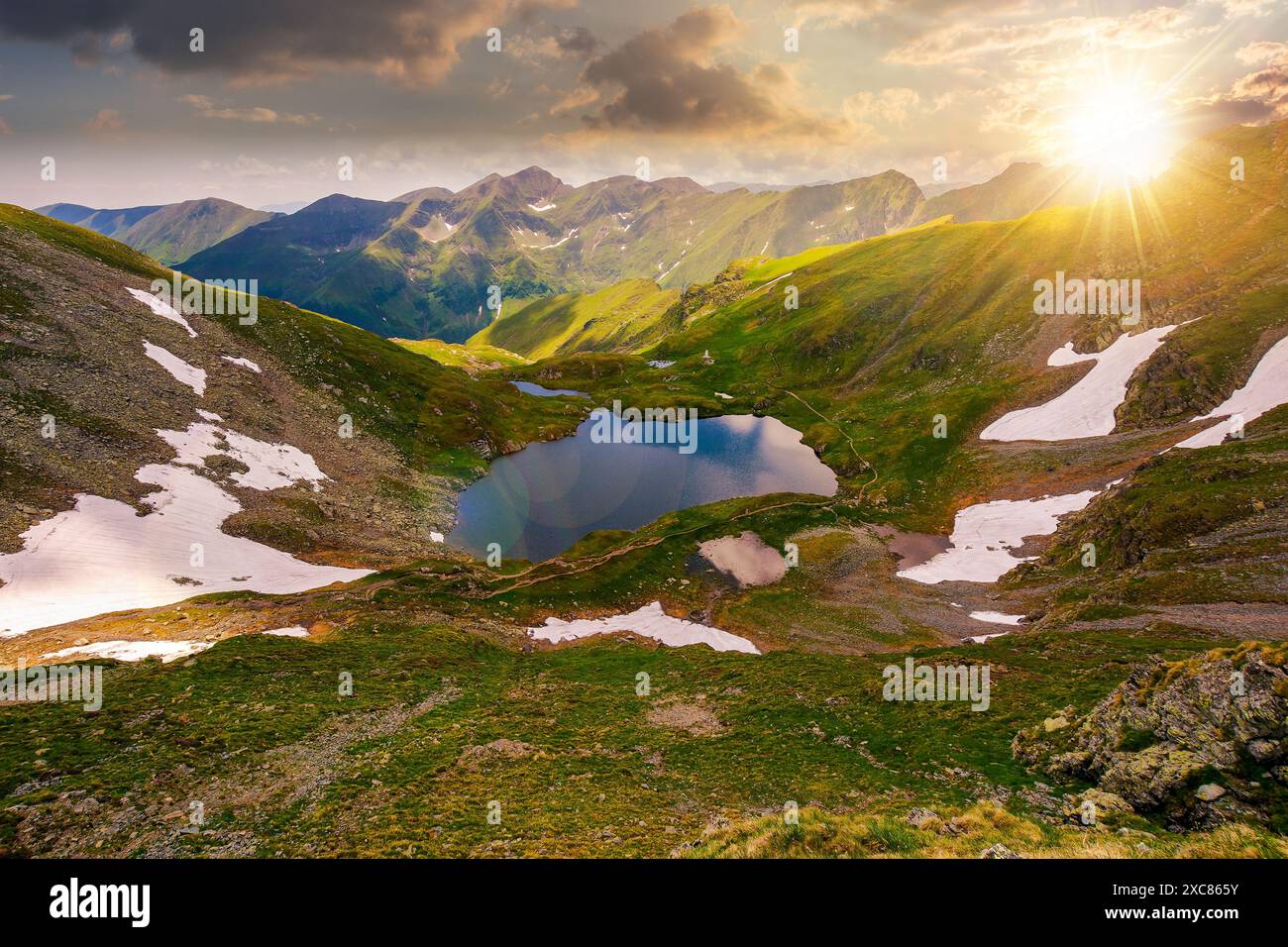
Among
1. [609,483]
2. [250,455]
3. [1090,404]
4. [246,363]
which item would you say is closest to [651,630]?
[609,483]

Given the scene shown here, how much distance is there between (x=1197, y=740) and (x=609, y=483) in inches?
3411

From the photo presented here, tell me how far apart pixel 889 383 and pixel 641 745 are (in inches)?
5070

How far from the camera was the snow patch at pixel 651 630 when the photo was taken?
49.9m

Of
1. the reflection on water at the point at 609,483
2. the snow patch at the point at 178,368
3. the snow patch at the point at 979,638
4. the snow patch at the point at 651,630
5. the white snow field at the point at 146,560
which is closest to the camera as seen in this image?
the white snow field at the point at 146,560

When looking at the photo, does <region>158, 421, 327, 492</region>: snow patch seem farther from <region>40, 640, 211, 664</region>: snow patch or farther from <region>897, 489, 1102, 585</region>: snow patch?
<region>897, 489, 1102, 585</region>: snow patch

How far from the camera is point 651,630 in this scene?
2061 inches

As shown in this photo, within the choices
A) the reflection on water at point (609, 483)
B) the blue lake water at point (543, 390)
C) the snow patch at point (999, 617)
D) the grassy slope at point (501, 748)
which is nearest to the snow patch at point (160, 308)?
the reflection on water at point (609, 483)

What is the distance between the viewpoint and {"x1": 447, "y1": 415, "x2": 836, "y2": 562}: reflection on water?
80812 millimetres

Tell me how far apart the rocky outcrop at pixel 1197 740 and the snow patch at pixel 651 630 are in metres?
30.3

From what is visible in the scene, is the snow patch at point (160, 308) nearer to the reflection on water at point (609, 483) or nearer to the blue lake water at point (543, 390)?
the reflection on water at point (609, 483)
